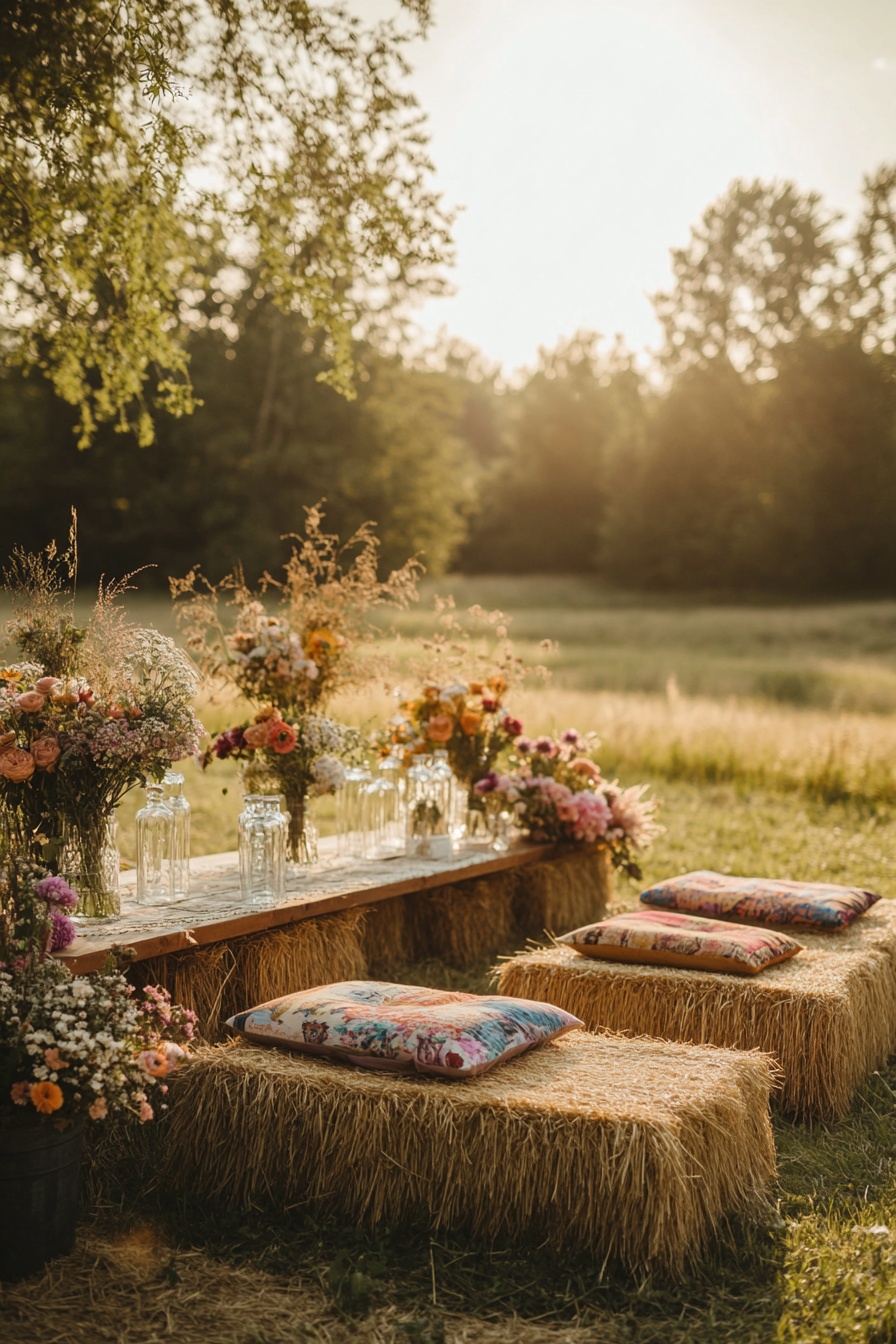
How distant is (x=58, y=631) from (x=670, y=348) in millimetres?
37071

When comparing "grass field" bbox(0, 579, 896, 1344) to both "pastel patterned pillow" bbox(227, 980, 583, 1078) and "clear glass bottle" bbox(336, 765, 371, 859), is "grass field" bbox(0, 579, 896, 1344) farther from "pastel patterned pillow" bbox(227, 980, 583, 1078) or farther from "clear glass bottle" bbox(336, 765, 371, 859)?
"clear glass bottle" bbox(336, 765, 371, 859)

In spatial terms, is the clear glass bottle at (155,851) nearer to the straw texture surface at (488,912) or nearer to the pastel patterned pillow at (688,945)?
the straw texture surface at (488,912)

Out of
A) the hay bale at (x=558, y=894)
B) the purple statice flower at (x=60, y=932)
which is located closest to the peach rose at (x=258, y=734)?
Answer: the purple statice flower at (x=60, y=932)

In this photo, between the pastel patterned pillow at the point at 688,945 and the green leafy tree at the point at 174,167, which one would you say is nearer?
the pastel patterned pillow at the point at 688,945

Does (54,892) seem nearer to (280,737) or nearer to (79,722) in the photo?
(79,722)

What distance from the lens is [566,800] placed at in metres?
6.27

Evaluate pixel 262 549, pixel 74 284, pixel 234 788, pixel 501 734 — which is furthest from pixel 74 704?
pixel 262 549

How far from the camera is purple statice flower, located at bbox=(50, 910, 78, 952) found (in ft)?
11.9

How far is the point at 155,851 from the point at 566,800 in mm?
2404

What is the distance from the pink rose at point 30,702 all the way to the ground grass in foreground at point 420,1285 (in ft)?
4.43

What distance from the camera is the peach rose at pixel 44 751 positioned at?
3842 millimetres

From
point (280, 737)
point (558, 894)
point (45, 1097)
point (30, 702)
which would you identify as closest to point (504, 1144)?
point (45, 1097)

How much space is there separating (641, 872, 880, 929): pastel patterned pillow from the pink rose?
274cm

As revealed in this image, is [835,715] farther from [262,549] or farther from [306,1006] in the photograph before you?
[262,549]
